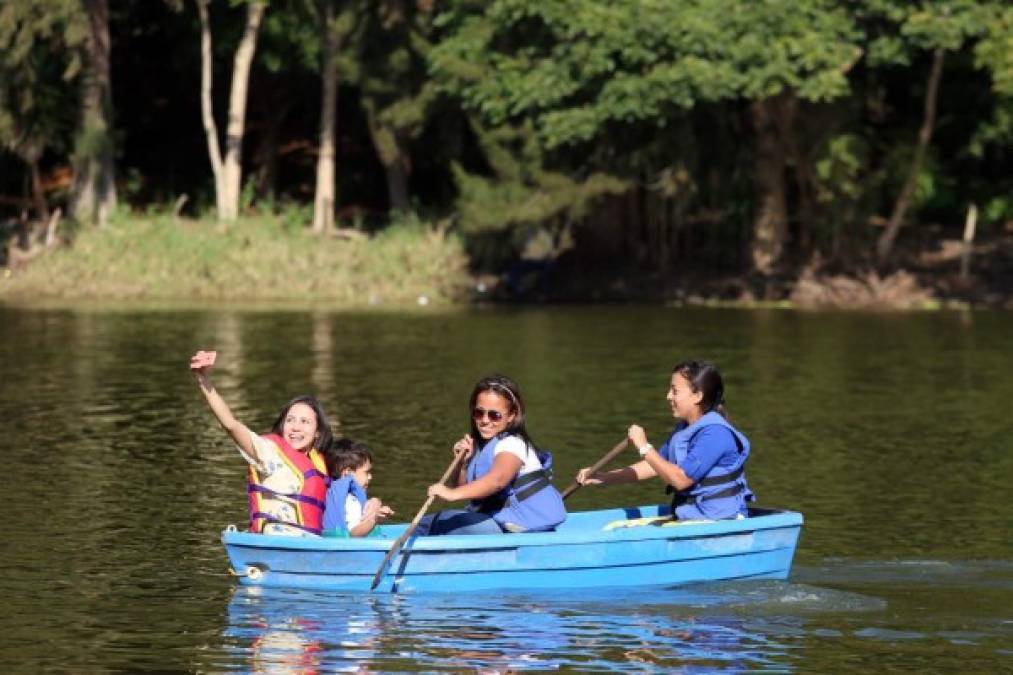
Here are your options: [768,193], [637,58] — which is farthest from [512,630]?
[768,193]

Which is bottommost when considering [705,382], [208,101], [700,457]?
[700,457]

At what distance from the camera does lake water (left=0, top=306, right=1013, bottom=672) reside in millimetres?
12430

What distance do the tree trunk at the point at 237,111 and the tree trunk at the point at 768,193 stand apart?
9.56m

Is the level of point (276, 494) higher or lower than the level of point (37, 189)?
lower

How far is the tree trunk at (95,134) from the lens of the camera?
4462 cm

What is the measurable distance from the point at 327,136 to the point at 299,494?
3302cm

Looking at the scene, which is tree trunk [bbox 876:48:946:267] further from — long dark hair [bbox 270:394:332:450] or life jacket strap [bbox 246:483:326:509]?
life jacket strap [bbox 246:483:326:509]

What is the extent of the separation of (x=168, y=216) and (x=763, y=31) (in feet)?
42.1

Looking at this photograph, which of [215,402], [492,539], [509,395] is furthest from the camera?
[509,395]

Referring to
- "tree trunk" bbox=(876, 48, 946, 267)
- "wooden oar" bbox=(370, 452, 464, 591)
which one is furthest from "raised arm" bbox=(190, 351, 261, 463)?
"tree trunk" bbox=(876, 48, 946, 267)

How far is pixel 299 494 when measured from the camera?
1378cm

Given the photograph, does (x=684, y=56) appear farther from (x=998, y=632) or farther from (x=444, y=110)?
(x=998, y=632)

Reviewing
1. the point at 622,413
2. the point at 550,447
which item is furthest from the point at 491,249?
the point at 550,447

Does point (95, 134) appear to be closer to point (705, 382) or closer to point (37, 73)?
point (37, 73)
